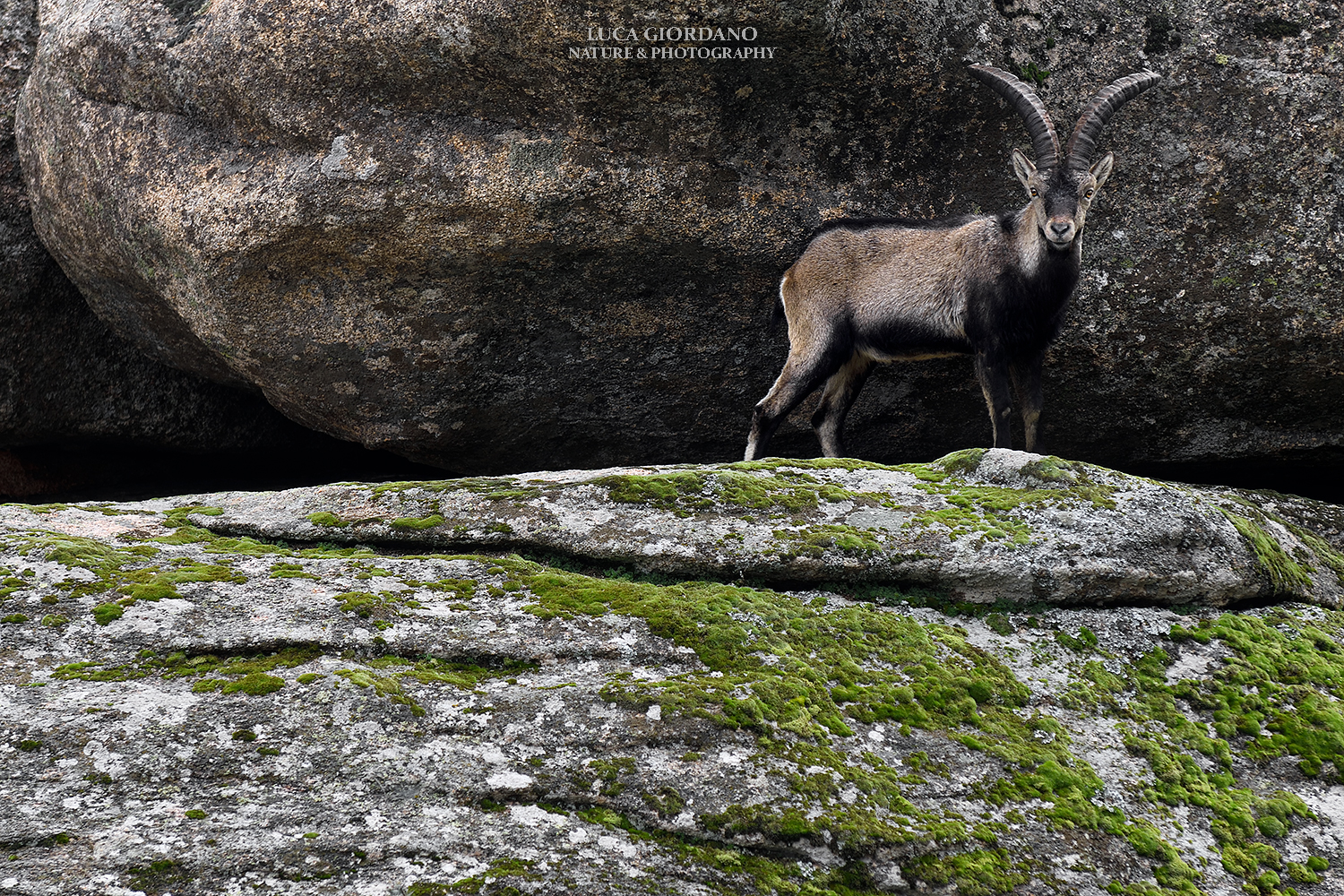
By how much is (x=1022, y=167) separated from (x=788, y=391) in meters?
2.17

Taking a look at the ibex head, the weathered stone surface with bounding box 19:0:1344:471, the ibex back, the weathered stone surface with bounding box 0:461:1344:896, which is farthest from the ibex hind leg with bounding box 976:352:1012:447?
the weathered stone surface with bounding box 0:461:1344:896

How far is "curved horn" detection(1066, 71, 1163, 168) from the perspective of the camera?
691cm

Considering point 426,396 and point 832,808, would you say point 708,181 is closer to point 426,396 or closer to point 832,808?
point 426,396

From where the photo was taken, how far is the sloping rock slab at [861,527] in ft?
15.5

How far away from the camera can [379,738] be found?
Answer: 3.45 m

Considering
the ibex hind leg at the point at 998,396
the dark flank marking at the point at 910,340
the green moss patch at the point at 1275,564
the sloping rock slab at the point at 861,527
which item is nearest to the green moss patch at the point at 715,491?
the sloping rock slab at the point at 861,527

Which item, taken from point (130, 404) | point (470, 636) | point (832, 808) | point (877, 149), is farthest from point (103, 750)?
point (130, 404)

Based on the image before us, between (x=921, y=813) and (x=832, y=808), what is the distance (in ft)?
1.03

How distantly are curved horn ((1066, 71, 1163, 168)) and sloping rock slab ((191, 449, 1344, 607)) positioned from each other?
250 cm

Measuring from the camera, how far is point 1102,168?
700 centimetres

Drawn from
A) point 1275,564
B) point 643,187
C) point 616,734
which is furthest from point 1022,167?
point 616,734

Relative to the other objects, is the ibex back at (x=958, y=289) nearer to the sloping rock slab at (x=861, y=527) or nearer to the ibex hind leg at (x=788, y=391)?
the ibex hind leg at (x=788, y=391)

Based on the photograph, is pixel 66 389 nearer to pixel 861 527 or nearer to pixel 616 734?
pixel 861 527

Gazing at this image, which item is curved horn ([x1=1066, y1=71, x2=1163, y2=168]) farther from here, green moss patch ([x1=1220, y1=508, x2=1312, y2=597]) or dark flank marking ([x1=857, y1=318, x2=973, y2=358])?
green moss patch ([x1=1220, y1=508, x2=1312, y2=597])
